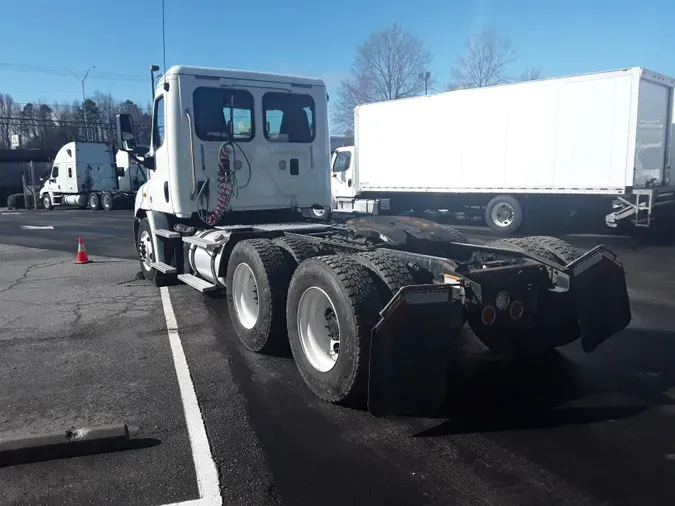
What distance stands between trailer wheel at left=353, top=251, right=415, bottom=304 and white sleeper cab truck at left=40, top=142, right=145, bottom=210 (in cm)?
2958

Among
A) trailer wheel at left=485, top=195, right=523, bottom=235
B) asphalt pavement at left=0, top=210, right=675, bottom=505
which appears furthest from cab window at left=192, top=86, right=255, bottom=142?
trailer wheel at left=485, top=195, right=523, bottom=235

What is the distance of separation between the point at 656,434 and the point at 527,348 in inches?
62.4

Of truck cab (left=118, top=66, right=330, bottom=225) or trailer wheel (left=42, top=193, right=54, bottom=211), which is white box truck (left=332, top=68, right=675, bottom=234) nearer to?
truck cab (left=118, top=66, right=330, bottom=225)

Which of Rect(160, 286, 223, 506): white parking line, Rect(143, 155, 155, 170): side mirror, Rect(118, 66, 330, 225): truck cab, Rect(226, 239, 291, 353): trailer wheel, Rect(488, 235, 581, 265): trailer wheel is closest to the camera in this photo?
Rect(160, 286, 223, 506): white parking line

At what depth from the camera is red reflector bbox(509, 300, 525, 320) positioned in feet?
15.0

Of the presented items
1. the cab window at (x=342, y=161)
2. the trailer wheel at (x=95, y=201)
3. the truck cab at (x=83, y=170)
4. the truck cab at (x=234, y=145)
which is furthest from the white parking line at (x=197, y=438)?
the truck cab at (x=83, y=170)

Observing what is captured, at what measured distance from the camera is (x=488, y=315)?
4.45 metres

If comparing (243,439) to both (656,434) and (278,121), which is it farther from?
(278,121)

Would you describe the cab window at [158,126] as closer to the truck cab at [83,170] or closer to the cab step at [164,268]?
the cab step at [164,268]

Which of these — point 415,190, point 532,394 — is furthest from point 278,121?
point 415,190

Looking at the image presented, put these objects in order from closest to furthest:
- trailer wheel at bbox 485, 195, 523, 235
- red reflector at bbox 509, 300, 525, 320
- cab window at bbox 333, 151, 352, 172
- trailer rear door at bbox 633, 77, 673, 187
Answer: red reflector at bbox 509, 300, 525, 320 < trailer rear door at bbox 633, 77, 673, 187 < trailer wheel at bbox 485, 195, 523, 235 < cab window at bbox 333, 151, 352, 172

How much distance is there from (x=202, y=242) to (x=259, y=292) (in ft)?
6.35

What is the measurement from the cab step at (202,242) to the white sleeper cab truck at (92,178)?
25743mm

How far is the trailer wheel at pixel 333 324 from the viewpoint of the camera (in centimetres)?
424
